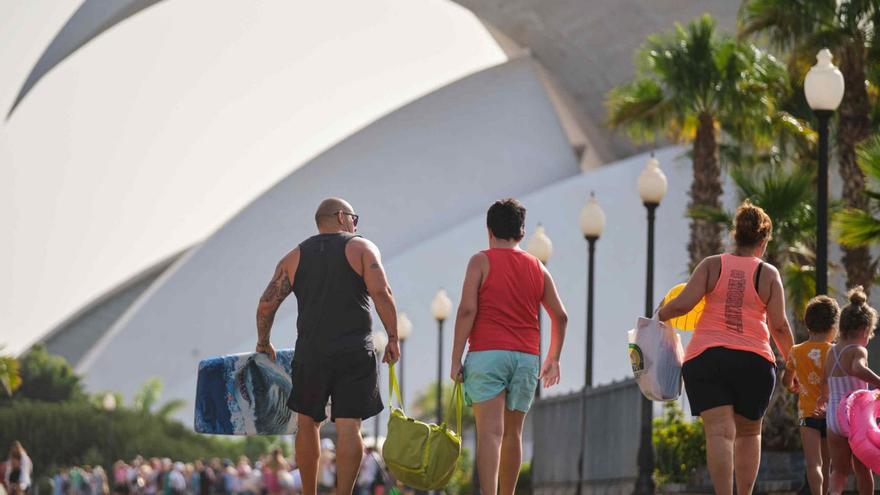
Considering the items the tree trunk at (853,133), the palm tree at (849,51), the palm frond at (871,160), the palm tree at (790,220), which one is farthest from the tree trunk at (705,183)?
the palm frond at (871,160)

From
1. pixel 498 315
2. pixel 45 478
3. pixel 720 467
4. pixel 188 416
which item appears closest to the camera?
pixel 720 467

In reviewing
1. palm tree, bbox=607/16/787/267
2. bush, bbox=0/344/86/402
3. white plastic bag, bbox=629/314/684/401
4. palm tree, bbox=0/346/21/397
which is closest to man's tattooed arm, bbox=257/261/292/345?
white plastic bag, bbox=629/314/684/401

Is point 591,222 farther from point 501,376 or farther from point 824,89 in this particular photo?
point 501,376

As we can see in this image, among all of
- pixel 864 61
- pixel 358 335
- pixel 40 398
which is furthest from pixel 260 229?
pixel 358 335

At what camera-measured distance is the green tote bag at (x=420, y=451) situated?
21.8 ft

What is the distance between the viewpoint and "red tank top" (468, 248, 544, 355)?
6711mm

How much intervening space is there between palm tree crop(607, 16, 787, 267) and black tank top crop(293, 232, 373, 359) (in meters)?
10.7

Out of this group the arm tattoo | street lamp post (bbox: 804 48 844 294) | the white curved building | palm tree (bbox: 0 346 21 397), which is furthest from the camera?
the white curved building

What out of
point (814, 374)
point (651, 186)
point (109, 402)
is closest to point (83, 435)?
point (109, 402)

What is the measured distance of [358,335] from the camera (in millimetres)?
6652

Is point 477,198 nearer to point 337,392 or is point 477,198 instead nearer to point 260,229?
point 260,229

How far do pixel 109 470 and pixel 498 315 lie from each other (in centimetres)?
3314

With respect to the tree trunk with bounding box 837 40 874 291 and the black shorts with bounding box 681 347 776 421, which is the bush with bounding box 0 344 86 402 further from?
the black shorts with bounding box 681 347 776 421

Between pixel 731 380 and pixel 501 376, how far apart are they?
95cm
